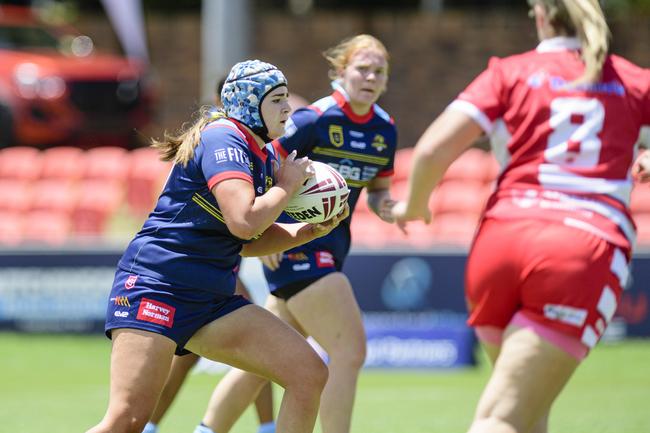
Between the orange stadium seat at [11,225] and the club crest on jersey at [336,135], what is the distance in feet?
24.5

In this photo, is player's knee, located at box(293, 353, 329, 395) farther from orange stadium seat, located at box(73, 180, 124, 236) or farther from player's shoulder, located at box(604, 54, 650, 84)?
orange stadium seat, located at box(73, 180, 124, 236)

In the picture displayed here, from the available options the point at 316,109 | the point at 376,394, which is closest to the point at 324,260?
the point at 316,109

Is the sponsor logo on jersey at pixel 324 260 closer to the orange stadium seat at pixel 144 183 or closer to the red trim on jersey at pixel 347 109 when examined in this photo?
the red trim on jersey at pixel 347 109

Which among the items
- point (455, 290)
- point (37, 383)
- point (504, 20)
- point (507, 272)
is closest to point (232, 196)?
point (507, 272)

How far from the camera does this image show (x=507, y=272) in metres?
3.98

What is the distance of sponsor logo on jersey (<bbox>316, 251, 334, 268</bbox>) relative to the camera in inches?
237

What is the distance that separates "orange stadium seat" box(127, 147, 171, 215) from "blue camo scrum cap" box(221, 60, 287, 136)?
8.45 metres

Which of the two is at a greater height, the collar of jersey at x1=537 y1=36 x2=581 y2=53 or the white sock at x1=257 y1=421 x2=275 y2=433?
the collar of jersey at x1=537 y1=36 x2=581 y2=53

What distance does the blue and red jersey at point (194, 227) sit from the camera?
467 cm

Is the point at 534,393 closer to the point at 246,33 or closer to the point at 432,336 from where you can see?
the point at 432,336

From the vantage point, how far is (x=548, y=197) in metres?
4.05

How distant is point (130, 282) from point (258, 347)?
583 millimetres

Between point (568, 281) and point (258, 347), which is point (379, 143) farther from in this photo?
point (568, 281)

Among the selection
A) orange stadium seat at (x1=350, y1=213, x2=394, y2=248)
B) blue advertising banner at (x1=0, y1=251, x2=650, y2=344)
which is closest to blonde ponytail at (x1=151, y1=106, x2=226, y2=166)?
blue advertising banner at (x1=0, y1=251, x2=650, y2=344)
